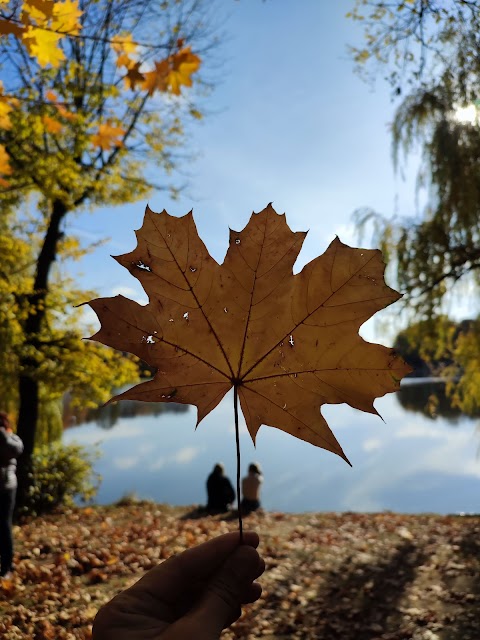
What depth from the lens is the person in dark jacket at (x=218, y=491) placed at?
310 inches

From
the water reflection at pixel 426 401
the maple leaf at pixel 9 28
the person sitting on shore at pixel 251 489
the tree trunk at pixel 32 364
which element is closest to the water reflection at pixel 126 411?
the water reflection at pixel 426 401

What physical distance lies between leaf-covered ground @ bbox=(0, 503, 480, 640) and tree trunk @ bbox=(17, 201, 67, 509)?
127cm

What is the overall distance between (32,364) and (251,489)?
428cm

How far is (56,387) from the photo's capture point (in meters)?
7.09

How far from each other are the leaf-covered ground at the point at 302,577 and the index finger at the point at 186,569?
8.61 ft

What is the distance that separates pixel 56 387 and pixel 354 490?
12.7m

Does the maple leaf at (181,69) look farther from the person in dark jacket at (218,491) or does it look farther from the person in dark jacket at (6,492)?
the person in dark jacket at (218,491)

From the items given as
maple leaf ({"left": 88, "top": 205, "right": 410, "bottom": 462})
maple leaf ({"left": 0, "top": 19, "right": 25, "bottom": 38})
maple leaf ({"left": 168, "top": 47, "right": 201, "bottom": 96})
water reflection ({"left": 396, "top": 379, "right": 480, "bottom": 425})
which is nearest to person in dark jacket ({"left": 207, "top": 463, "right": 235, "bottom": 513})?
maple leaf ({"left": 168, "top": 47, "right": 201, "bottom": 96})

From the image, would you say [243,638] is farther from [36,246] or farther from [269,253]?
[36,246]

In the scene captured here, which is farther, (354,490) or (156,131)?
(354,490)

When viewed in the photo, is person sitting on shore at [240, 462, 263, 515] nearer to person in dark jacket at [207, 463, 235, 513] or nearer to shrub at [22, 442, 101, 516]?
person in dark jacket at [207, 463, 235, 513]

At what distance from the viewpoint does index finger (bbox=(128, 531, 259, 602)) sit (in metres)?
0.86

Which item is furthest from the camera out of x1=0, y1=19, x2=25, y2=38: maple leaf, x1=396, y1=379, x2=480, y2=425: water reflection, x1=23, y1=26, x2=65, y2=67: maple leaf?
x1=396, y1=379, x2=480, y2=425: water reflection

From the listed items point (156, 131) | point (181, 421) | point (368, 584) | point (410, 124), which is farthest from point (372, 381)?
point (181, 421)
